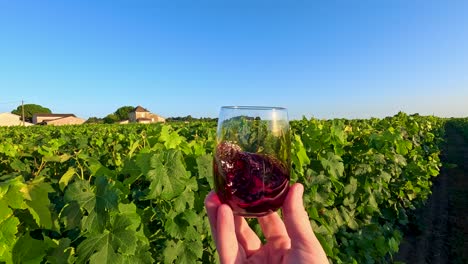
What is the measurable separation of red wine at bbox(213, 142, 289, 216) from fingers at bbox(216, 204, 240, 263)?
0.08 metres

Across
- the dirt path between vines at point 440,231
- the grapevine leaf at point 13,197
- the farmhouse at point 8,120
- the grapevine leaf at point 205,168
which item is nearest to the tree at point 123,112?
the farmhouse at point 8,120

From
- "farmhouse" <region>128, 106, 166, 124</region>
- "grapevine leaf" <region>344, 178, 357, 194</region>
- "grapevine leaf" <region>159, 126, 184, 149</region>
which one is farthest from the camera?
"farmhouse" <region>128, 106, 166, 124</region>

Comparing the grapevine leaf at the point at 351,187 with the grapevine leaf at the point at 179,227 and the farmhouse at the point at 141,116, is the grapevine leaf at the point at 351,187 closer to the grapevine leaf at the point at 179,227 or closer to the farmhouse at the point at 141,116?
the grapevine leaf at the point at 179,227

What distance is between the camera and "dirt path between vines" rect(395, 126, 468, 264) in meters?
6.79

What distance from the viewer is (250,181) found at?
56.5 inches

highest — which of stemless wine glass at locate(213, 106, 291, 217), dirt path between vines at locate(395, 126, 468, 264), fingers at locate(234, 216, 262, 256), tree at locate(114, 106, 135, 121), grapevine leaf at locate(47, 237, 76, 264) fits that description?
tree at locate(114, 106, 135, 121)

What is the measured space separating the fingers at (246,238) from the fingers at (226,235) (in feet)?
0.73

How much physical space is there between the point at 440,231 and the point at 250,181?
7.94 m

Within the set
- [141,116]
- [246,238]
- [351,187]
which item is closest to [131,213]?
[246,238]

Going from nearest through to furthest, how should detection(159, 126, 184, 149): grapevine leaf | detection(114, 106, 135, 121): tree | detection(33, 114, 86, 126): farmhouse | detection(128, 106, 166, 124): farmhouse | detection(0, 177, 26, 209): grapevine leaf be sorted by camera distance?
detection(0, 177, 26, 209): grapevine leaf, detection(159, 126, 184, 149): grapevine leaf, detection(33, 114, 86, 126): farmhouse, detection(128, 106, 166, 124): farmhouse, detection(114, 106, 135, 121): tree

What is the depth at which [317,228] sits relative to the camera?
3.18m

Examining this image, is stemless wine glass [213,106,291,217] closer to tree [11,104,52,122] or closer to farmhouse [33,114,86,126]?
farmhouse [33,114,86,126]

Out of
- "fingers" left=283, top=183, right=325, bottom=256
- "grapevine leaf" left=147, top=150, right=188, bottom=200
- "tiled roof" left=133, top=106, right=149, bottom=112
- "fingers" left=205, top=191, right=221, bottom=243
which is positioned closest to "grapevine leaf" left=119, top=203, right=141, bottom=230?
"grapevine leaf" left=147, top=150, right=188, bottom=200

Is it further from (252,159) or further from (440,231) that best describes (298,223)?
(440,231)
